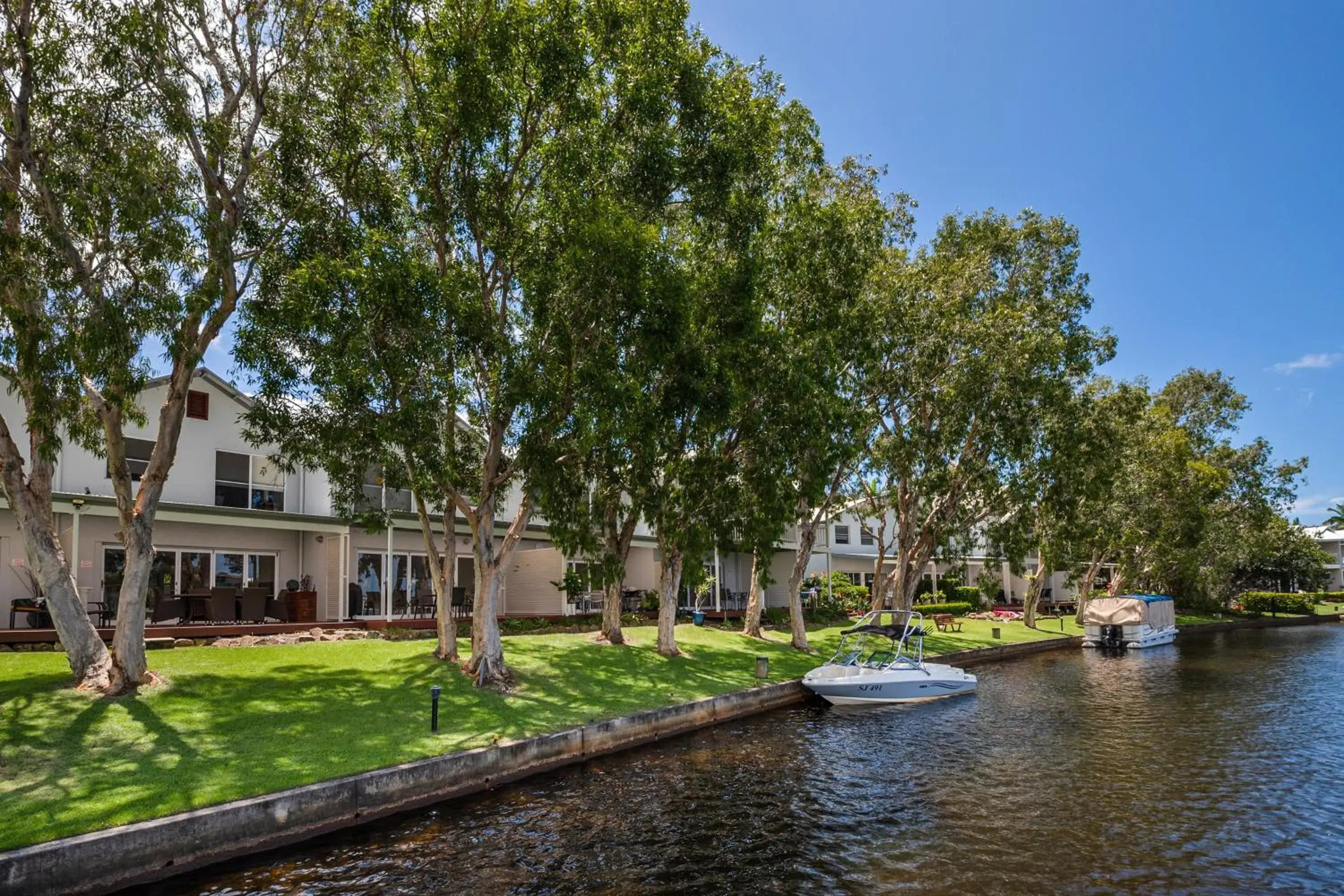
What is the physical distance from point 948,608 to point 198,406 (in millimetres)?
38578

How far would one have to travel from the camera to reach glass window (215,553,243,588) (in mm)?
25203

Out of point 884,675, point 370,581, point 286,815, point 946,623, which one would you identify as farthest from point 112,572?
point 946,623

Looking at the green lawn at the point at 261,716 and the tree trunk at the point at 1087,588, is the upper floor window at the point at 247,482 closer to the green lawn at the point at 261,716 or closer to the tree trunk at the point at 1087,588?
the green lawn at the point at 261,716

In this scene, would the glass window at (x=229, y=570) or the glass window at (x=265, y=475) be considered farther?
the glass window at (x=265, y=475)

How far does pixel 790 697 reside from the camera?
2133 centimetres

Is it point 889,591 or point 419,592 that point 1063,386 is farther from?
point 419,592

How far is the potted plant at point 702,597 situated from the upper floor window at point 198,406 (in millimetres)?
15357

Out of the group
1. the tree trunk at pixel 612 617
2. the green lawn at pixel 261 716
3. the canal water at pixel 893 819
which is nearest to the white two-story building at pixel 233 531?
the tree trunk at pixel 612 617

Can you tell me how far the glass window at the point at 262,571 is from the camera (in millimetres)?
26031

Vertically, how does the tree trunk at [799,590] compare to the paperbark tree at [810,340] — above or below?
below

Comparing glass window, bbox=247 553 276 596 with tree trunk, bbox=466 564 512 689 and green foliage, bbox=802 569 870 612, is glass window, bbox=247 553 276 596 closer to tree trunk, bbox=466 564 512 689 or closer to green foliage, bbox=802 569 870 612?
tree trunk, bbox=466 564 512 689

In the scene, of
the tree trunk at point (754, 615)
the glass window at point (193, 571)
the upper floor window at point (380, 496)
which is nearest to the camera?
the glass window at point (193, 571)

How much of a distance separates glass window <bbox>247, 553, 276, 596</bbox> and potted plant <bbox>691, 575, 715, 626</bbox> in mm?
13092

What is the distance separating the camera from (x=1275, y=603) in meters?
64.6
